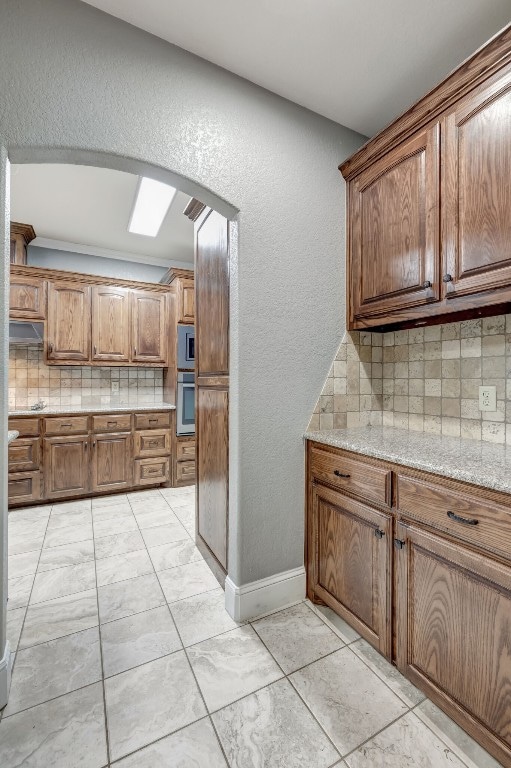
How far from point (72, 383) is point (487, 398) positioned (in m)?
3.92

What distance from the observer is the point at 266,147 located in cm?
177

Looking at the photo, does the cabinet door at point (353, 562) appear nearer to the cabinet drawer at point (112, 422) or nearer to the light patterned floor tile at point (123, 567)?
the light patterned floor tile at point (123, 567)

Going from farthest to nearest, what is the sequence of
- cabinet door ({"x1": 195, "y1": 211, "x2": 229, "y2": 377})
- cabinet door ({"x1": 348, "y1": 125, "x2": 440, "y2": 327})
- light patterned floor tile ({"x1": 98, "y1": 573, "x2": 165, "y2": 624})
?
cabinet door ({"x1": 195, "y1": 211, "x2": 229, "y2": 377}), light patterned floor tile ({"x1": 98, "y1": 573, "x2": 165, "y2": 624}), cabinet door ({"x1": 348, "y1": 125, "x2": 440, "y2": 327})

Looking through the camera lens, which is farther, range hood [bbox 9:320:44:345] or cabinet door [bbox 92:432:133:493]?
cabinet door [bbox 92:432:133:493]

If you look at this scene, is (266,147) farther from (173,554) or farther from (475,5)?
(173,554)

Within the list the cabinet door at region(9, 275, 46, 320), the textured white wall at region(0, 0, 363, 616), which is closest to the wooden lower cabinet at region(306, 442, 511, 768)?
the textured white wall at region(0, 0, 363, 616)

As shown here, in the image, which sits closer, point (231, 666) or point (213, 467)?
point (231, 666)

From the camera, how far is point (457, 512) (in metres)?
1.13

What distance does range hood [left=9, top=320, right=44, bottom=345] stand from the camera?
11.0 ft

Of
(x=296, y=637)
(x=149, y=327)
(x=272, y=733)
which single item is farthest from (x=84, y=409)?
(x=272, y=733)

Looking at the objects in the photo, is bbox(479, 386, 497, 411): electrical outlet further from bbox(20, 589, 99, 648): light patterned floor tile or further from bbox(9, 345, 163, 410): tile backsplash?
bbox(9, 345, 163, 410): tile backsplash

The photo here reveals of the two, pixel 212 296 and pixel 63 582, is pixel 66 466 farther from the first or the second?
pixel 212 296

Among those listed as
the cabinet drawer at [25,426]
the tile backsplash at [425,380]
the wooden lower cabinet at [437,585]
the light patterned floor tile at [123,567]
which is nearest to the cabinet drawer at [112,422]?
the cabinet drawer at [25,426]

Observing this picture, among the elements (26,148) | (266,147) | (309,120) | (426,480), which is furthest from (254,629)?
(309,120)
